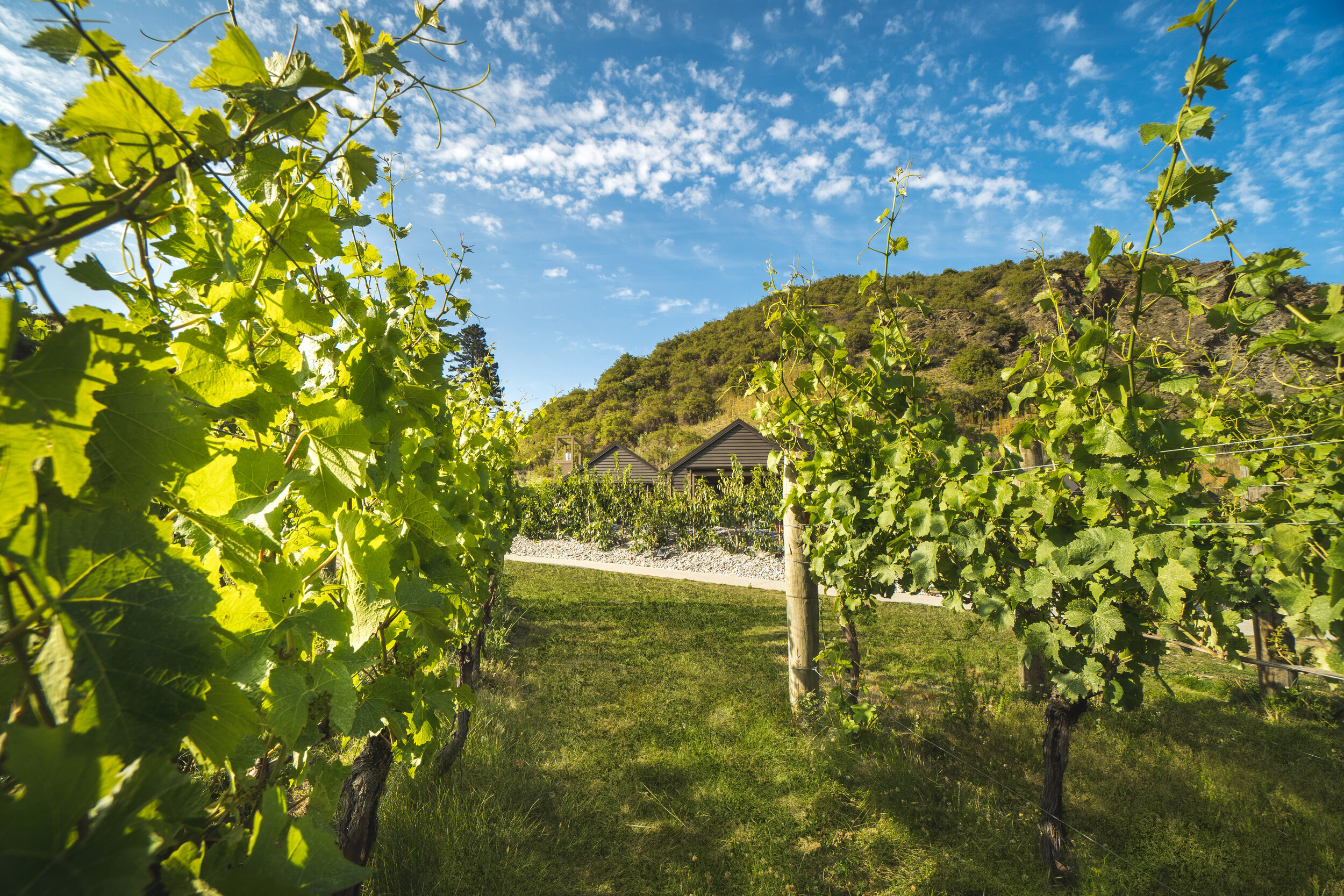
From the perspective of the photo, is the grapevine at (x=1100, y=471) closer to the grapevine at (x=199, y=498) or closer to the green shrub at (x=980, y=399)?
the grapevine at (x=199, y=498)

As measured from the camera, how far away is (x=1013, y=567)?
2480 mm

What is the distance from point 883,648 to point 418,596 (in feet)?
20.9

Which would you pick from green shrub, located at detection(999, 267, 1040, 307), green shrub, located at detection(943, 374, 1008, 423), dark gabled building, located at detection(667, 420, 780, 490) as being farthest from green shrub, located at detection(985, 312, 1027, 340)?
dark gabled building, located at detection(667, 420, 780, 490)

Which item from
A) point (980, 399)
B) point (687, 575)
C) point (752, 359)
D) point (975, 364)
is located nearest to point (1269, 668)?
point (687, 575)

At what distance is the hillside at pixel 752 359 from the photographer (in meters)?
29.3

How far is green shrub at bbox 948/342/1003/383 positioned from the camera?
95.5ft

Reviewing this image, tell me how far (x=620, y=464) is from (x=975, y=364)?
2091 centimetres

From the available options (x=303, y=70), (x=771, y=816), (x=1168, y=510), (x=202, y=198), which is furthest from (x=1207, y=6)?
(x=771, y=816)

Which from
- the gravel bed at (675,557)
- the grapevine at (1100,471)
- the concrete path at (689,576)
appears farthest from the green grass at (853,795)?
the gravel bed at (675,557)

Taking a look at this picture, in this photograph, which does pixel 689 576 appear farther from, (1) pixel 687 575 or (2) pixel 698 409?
(2) pixel 698 409

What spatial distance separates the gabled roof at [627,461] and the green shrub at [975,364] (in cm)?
1856

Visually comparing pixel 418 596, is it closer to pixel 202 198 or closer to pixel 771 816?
pixel 202 198

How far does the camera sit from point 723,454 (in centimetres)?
2181

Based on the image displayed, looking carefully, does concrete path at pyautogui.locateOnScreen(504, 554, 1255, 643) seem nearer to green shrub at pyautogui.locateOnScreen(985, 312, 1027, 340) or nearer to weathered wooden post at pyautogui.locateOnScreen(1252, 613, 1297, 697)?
weathered wooden post at pyautogui.locateOnScreen(1252, 613, 1297, 697)
